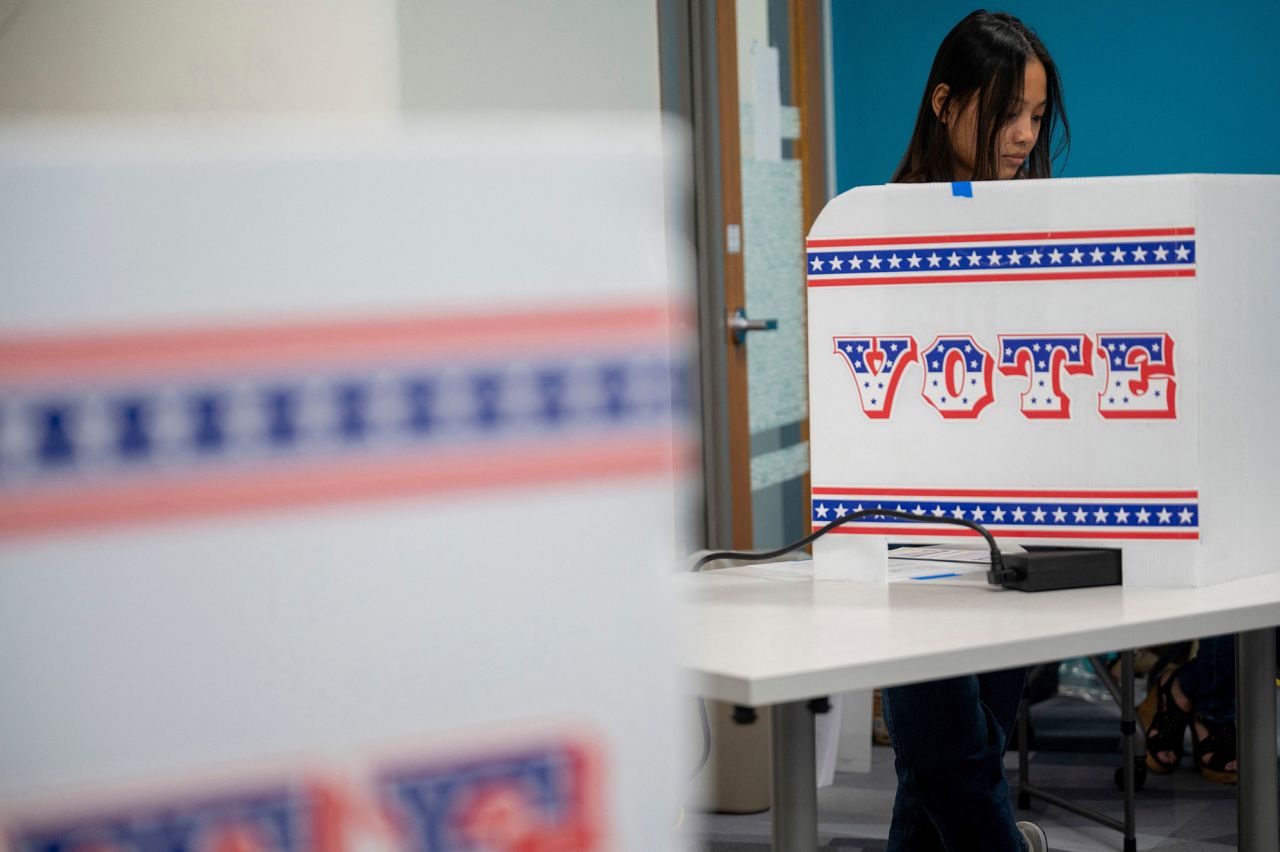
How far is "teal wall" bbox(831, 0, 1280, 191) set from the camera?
13.9 ft

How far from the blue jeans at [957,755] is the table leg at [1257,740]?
0.88 ft

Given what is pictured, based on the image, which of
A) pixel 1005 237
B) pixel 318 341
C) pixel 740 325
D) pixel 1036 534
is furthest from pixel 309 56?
pixel 318 341

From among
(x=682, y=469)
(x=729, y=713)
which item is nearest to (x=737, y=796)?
(x=729, y=713)

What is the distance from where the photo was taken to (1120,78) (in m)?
4.40

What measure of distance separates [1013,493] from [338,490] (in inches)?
41.9

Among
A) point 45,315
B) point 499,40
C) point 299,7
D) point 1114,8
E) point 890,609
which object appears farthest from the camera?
point 1114,8

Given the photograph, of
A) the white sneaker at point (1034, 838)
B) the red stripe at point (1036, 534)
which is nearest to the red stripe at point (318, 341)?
the red stripe at point (1036, 534)

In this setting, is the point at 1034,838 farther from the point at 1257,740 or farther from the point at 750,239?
the point at 750,239

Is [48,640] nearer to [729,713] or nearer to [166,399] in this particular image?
[166,399]

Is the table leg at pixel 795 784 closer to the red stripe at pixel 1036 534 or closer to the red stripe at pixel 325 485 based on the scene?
the red stripe at pixel 1036 534

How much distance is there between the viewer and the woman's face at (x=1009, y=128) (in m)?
1.89

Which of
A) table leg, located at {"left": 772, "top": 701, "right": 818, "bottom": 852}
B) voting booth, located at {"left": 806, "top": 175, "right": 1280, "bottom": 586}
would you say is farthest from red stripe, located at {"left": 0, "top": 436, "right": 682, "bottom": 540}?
voting booth, located at {"left": 806, "top": 175, "right": 1280, "bottom": 586}

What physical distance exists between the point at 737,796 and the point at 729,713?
0.23 meters

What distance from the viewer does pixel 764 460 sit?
4.03 m
